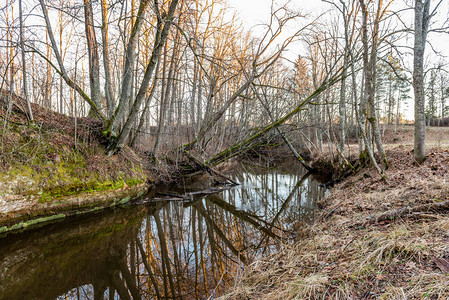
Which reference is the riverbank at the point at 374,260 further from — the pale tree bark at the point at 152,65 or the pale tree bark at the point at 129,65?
the pale tree bark at the point at 129,65

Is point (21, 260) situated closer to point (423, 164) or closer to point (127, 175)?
point (127, 175)

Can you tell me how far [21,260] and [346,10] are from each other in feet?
33.7

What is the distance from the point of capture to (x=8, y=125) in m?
5.60

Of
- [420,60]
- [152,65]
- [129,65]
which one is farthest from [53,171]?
[420,60]

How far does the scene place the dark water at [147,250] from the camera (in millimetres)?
3318

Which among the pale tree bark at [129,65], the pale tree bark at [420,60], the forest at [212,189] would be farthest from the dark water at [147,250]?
the pale tree bark at [420,60]

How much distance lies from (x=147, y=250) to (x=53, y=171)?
3454 mm

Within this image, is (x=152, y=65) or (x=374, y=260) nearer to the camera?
(x=374, y=260)

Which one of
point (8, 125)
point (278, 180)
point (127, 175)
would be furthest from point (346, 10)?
point (8, 125)

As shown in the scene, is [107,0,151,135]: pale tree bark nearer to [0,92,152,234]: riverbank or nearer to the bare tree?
[0,92,152,234]: riverbank

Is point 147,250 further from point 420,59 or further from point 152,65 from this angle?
point 420,59

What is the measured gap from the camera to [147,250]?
177 inches

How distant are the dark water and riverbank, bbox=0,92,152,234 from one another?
479 millimetres

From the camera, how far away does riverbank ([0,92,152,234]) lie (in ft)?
16.4
